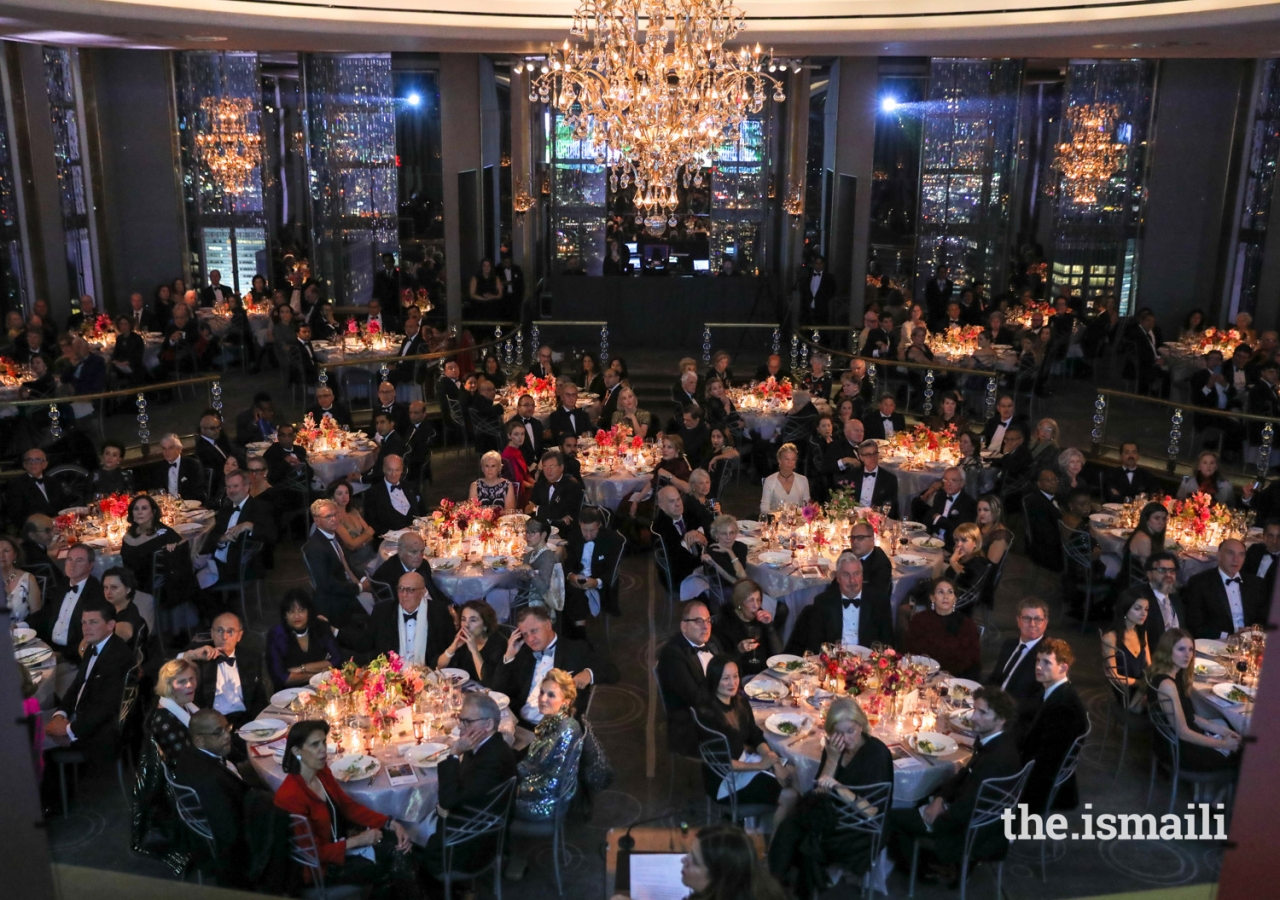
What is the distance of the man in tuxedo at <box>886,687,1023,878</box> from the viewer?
5.07m

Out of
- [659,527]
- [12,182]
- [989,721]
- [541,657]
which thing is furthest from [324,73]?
[989,721]

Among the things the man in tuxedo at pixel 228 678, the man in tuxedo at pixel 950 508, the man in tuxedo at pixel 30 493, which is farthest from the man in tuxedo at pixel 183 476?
the man in tuxedo at pixel 950 508

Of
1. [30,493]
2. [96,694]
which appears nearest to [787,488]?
[96,694]

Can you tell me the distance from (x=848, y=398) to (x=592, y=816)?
19.5 ft

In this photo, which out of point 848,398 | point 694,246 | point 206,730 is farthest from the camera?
point 694,246

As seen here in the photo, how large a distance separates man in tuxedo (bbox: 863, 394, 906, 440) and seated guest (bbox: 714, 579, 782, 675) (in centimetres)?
483

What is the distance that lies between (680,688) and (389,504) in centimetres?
380

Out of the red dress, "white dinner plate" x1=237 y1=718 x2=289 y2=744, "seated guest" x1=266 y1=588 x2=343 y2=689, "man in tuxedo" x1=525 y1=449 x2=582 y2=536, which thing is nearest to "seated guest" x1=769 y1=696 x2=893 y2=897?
the red dress

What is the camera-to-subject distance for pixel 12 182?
15070mm

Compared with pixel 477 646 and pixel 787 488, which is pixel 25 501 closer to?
pixel 477 646

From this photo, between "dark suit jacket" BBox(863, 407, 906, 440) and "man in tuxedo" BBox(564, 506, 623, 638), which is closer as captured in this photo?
"man in tuxedo" BBox(564, 506, 623, 638)

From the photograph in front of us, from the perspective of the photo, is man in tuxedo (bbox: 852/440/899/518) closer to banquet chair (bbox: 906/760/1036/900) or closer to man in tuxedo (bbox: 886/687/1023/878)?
man in tuxedo (bbox: 886/687/1023/878)

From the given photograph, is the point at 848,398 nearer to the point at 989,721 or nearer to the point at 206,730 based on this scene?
the point at 989,721

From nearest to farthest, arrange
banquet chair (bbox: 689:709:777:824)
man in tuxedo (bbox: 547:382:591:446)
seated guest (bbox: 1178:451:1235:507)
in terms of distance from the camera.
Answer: banquet chair (bbox: 689:709:777:824) < seated guest (bbox: 1178:451:1235:507) < man in tuxedo (bbox: 547:382:591:446)
